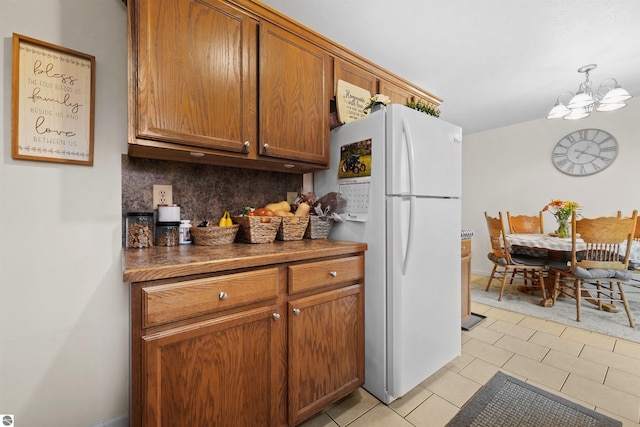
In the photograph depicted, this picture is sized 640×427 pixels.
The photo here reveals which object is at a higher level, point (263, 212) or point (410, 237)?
point (263, 212)

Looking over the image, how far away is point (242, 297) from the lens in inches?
41.8

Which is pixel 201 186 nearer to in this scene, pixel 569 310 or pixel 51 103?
pixel 51 103

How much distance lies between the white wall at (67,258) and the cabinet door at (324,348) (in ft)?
2.75

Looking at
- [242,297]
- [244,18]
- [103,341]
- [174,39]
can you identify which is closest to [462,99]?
[244,18]

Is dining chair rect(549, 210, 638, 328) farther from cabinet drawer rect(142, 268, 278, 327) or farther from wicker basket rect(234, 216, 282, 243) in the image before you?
cabinet drawer rect(142, 268, 278, 327)

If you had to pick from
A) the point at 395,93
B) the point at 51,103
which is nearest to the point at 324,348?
the point at 51,103

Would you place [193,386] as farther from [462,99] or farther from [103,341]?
[462,99]

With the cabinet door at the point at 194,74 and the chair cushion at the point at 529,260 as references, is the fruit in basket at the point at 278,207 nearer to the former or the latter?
the cabinet door at the point at 194,74

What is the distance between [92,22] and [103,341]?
1.49 m

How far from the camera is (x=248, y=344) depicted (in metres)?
1.09

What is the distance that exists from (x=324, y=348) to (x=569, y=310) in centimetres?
321

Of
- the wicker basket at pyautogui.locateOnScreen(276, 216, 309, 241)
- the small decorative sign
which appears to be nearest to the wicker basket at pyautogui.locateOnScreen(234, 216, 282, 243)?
the wicker basket at pyautogui.locateOnScreen(276, 216, 309, 241)

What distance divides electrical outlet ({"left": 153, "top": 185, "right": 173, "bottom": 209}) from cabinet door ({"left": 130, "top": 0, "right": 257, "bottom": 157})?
40 cm

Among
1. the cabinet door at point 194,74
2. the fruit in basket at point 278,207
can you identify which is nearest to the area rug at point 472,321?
the fruit in basket at point 278,207
